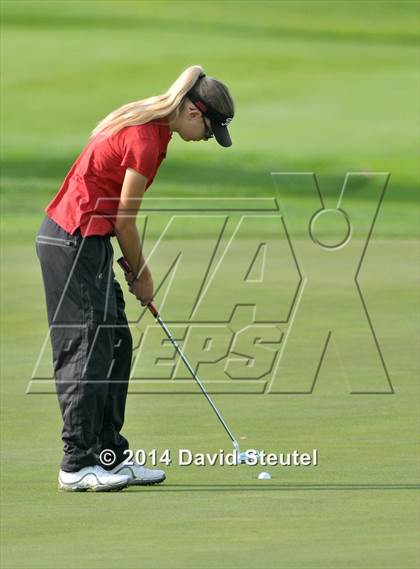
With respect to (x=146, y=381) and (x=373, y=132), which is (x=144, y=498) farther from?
(x=373, y=132)

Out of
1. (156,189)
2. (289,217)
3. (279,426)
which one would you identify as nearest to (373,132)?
(156,189)

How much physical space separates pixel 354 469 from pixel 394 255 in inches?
325

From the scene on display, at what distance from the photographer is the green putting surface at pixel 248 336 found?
6.12 metres

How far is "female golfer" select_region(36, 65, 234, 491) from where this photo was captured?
6887mm

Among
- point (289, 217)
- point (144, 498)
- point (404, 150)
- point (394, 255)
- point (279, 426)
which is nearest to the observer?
point (144, 498)

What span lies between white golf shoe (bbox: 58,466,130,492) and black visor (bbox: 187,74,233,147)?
4.52 feet

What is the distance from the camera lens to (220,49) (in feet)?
113

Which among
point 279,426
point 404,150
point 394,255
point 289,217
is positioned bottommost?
point 279,426

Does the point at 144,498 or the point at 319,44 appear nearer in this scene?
the point at 144,498

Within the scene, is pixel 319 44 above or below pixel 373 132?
above

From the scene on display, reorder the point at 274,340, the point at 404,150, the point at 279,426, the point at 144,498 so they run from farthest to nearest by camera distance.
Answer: the point at 404,150 → the point at 274,340 → the point at 279,426 → the point at 144,498

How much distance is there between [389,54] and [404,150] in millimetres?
9370

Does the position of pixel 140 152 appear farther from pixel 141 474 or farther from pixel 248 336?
pixel 248 336

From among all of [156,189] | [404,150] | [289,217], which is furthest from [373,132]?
[289,217]
